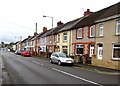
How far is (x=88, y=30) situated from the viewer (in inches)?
1326

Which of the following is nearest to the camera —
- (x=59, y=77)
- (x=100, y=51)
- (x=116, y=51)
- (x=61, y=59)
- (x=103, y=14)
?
(x=59, y=77)

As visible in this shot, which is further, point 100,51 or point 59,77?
point 100,51

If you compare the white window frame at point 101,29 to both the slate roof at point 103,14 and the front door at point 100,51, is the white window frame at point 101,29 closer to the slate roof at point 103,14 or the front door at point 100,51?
the slate roof at point 103,14

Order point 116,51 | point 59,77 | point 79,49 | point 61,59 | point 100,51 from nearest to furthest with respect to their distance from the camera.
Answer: point 59,77, point 116,51, point 100,51, point 61,59, point 79,49

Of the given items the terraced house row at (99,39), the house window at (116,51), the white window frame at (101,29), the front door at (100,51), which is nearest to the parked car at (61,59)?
the terraced house row at (99,39)

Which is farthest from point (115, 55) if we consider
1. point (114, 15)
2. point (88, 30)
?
point (88, 30)

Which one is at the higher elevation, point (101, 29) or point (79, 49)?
point (101, 29)

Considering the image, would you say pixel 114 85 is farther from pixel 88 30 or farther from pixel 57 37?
pixel 57 37

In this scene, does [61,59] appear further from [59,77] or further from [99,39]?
[59,77]

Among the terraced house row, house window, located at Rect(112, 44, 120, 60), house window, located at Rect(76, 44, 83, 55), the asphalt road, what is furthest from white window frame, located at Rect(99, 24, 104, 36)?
the asphalt road

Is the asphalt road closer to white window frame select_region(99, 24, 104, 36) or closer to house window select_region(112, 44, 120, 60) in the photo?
house window select_region(112, 44, 120, 60)

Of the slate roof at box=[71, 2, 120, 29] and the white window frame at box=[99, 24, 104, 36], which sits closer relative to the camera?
the slate roof at box=[71, 2, 120, 29]

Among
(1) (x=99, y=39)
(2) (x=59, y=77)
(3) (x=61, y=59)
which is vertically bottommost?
(2) (x=59, y=77)

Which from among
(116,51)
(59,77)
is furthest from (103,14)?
(59,77)
